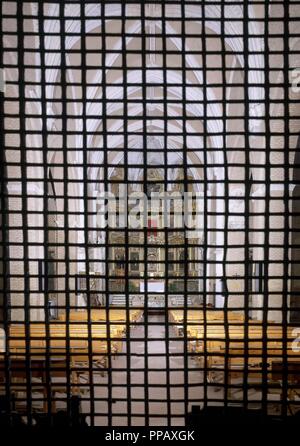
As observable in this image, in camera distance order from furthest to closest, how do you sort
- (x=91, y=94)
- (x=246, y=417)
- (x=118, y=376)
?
(x=91, y=94), (x=118, y=376), (x=246, y=417)

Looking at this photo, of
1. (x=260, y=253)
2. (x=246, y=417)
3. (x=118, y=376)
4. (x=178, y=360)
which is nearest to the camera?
(x=246, y=417)

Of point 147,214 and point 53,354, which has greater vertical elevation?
point 147,214

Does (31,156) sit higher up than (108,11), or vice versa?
(108,11)

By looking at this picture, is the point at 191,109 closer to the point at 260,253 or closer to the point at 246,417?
the point at 260,253

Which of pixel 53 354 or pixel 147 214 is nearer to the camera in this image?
pixel 53 354

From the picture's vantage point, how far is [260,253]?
10.1 m

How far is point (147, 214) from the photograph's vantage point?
371 centimetres

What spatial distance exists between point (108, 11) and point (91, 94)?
2819 millimetres

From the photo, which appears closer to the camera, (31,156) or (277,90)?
(277,90)

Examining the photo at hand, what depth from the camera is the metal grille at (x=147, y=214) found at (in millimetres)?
3268

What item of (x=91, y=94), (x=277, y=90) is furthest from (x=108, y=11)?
(x=277, y=90)

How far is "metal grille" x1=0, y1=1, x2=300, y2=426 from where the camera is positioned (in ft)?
10.7
